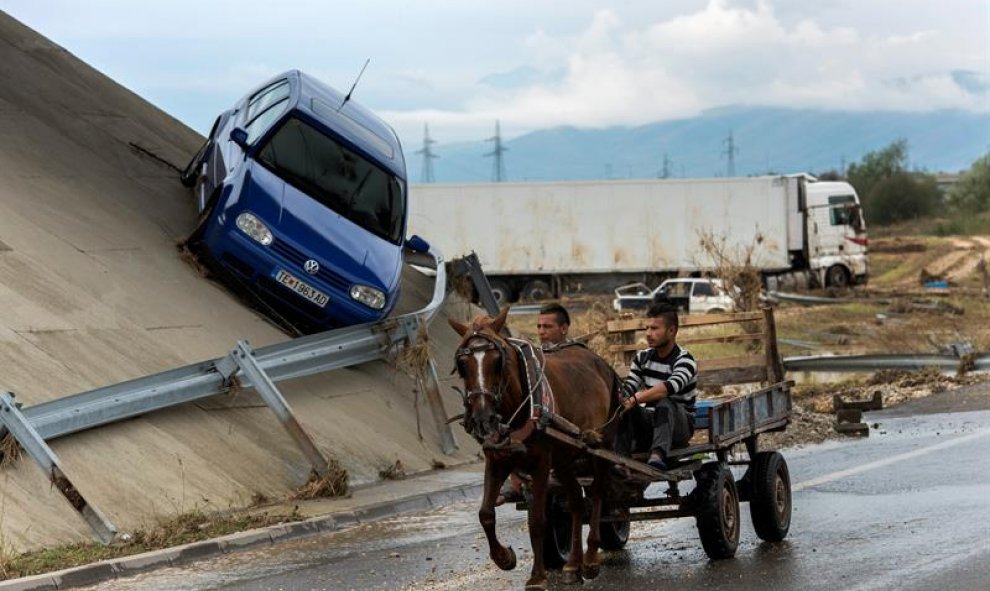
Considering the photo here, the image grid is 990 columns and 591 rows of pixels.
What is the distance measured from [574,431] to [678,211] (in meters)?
47.1

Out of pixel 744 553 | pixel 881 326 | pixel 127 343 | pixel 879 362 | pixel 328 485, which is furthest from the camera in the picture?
pixel 881 326

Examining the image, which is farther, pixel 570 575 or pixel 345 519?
pixel 345 519

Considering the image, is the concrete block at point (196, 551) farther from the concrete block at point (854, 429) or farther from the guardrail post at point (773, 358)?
the concrete block at point (854, 429)

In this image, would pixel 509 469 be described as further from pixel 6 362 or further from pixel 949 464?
pixel 949 464

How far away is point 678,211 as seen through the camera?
2192 inches

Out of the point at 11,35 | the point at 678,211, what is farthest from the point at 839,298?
the point at 11,35

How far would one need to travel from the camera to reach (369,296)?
17.5 m

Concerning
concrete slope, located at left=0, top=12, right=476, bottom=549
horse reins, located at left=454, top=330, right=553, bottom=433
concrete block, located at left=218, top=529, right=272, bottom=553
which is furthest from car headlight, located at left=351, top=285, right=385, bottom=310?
horse reins, located at left=454, top=330, right=553, bottom=433

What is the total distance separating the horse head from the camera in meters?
8.45

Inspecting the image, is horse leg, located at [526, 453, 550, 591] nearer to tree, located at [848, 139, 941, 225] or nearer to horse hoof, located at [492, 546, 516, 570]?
horse hoof, located at [492, 546, 516, 570]

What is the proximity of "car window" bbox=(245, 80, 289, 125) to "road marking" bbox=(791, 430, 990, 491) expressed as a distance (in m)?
8.83

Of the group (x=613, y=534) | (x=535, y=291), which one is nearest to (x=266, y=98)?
(x=613, y=534)

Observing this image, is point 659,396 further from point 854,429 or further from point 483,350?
point 854,429

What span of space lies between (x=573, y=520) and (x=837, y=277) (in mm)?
47180
